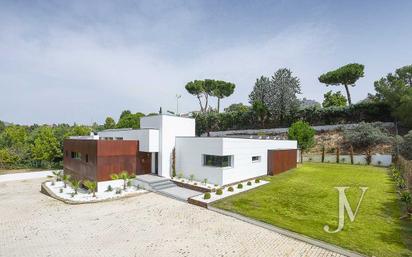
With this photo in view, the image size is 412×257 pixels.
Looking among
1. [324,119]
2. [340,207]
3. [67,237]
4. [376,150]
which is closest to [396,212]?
[340,207]

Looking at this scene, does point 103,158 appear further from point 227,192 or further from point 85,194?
point 227,192

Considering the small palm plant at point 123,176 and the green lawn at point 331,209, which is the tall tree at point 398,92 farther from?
the small palm plant at point 123,176

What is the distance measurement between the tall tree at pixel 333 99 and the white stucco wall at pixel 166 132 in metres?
49.5

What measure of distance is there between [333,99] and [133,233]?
6124 cm

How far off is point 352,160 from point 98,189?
105ft

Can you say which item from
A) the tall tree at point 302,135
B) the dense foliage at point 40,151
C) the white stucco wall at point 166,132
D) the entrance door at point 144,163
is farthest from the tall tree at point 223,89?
the entrance door at point 144,163

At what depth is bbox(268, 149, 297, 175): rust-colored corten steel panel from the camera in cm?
2455

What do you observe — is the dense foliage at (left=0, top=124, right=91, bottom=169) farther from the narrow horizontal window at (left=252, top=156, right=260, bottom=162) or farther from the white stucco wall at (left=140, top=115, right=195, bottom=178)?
the narrow horizontal window at (left=252, top=156, right=260, bottom=162)

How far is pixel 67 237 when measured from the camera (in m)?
11.0

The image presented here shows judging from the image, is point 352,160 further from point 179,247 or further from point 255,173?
point 179,247

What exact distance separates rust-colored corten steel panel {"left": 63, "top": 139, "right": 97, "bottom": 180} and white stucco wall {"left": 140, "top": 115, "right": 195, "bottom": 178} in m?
5.55

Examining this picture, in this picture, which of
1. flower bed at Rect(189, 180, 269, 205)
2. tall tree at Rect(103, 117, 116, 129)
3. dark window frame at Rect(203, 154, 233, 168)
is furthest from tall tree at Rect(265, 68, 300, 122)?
tall tree at Rect(103, 117, 116, 129)

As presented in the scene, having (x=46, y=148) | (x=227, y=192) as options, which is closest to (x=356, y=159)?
Result: (x=227, y=192)

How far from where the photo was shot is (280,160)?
2602 centimetres
